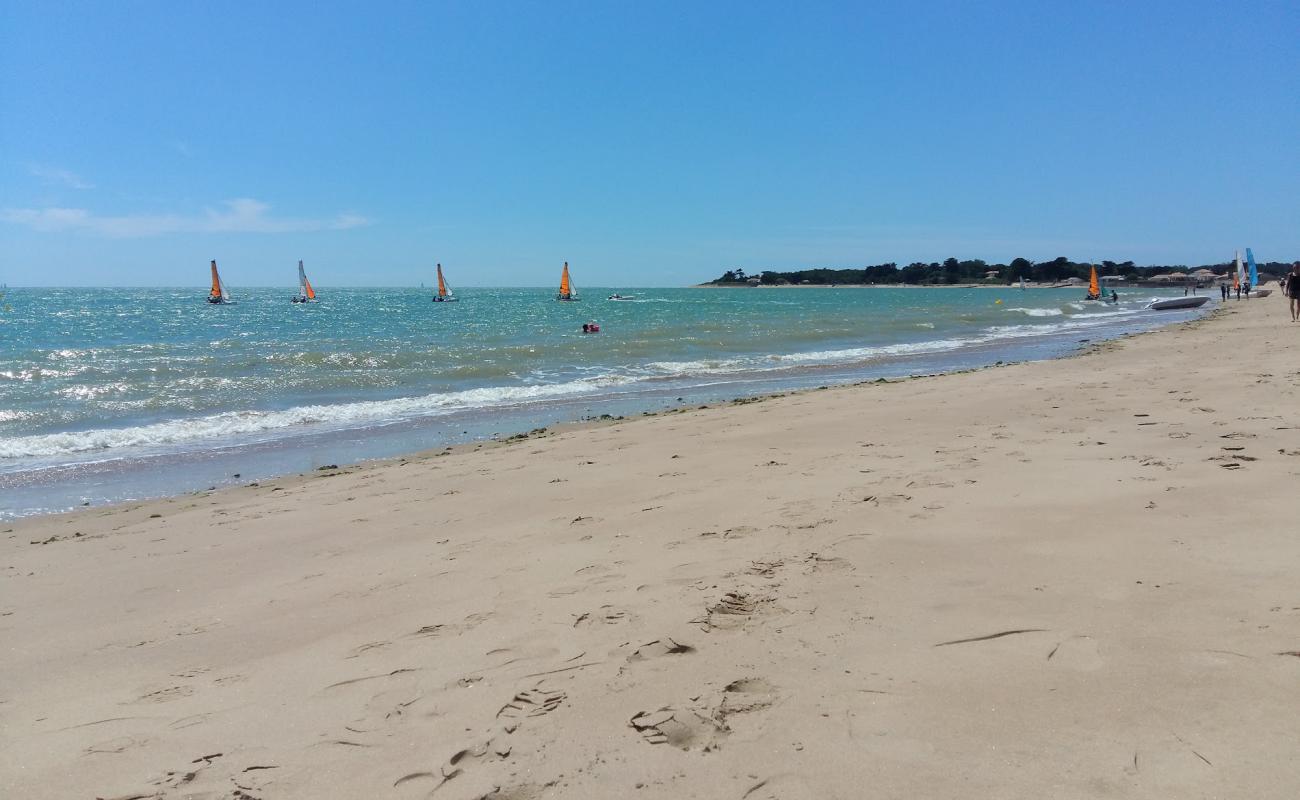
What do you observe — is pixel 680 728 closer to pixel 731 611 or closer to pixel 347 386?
pixel 731 611

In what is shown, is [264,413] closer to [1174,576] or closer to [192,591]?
[192,591]

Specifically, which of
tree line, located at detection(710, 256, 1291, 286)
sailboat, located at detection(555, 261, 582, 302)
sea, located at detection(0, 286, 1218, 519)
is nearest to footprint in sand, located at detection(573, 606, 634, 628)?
sea, located at detection(0, 286, 1218, 519)

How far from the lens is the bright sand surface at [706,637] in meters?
2.38

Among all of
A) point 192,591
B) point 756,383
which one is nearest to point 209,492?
point 192,591

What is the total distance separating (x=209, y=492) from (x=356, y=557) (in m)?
4.11

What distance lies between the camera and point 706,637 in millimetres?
3236

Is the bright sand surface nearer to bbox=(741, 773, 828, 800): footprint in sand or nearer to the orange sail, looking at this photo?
bbox=(741, 773, 828, 800): footprint in sand

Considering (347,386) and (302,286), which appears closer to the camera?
(347,386)

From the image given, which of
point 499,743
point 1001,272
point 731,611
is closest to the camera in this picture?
point 499,743

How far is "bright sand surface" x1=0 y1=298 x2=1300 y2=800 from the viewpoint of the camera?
2377mm

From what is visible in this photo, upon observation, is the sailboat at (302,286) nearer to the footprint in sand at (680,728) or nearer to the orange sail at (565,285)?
the orange sail at (565,285)

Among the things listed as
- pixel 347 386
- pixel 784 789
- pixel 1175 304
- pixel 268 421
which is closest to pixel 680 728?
pixel 784 789

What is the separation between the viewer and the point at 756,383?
1717 cm

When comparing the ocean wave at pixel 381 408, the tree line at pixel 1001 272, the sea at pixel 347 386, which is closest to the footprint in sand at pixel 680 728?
the sea at pixel 347 386
